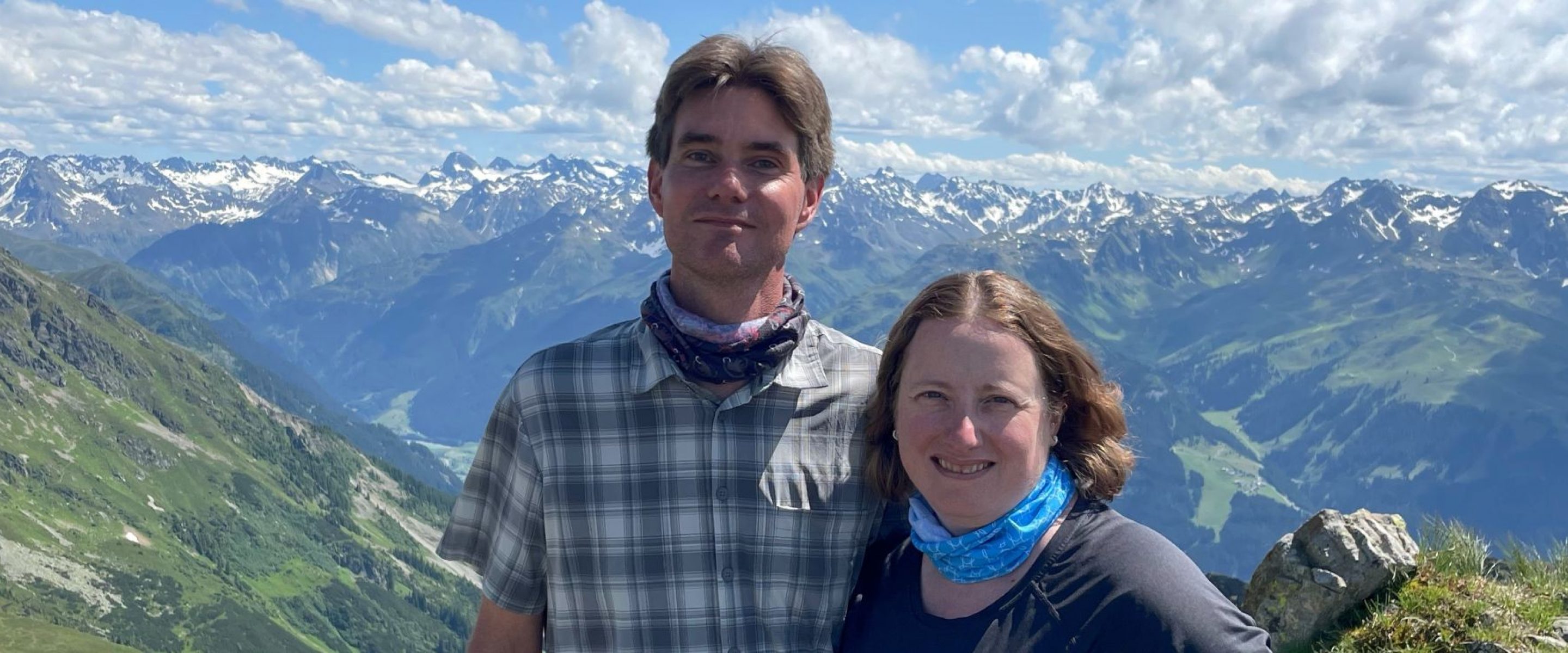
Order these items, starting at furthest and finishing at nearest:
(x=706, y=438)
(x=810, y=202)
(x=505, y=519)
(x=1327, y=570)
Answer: (x=1327, y=570)
(x=810, y=202)
(x=505, y=519)
(x=706, y=438)

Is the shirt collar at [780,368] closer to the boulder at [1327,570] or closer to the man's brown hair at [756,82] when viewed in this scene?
the man's brown hair at [756,82]

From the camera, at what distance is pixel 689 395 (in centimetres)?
620

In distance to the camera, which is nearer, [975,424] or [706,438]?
[975,424]

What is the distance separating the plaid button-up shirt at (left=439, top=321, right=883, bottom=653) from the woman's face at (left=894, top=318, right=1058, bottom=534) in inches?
33.4

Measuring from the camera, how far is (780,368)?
628cm

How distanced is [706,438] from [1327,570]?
664 centimetres

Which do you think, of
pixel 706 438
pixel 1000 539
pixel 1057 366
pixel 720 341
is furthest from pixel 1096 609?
pixel 720 341

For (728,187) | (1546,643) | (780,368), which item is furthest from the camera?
(1546,643)

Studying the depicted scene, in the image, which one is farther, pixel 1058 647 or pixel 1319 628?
pixel 1319 628

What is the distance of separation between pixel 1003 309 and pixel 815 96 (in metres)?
1.86

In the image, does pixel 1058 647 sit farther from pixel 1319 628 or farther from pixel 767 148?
pixel 1319 628

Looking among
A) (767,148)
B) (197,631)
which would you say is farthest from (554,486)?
(197,631)

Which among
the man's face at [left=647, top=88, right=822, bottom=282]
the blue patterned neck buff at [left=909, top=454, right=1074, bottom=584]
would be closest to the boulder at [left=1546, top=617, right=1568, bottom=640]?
the blue patterned neck buff at [left=909, top=454, right=1074, bottom=584]

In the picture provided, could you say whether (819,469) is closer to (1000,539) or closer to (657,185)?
(1000,539)
